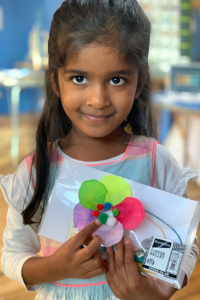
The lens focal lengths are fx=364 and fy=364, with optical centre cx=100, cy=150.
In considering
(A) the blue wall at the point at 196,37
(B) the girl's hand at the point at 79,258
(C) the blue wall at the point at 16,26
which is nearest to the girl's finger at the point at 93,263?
(B) the girl's hand at the point at 79,258

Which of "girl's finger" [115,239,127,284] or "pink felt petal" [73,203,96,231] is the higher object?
"pink felt petal" [73,203,96,231]

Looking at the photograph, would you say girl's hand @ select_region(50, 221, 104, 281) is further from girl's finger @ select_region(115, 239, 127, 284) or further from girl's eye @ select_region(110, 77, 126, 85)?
girl's eye @ select_region(110, 77, 126, 85)

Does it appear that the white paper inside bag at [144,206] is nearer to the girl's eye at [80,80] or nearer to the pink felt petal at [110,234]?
the pink felt petal at [110,234]

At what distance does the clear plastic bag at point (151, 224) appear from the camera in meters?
0.56

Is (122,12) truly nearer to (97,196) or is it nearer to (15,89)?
(97,196)

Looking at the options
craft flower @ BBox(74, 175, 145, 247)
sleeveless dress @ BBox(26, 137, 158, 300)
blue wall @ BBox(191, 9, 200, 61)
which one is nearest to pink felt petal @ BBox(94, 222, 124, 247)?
craft flower @ BBox(74, 175, 145, 247)

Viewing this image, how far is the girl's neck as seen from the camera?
0.69m

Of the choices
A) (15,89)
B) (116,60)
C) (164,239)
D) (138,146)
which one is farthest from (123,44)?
(15,89)

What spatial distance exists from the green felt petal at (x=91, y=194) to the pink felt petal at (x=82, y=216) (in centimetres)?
1

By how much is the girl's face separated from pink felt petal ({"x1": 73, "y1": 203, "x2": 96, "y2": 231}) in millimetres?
131

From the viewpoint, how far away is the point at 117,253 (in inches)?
23.1

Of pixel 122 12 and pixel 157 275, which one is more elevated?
pixel 122 12

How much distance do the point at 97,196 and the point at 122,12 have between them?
30cm

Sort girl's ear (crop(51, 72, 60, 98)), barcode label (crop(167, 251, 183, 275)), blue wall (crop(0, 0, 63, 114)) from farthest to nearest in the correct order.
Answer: blue wall (crop(0, 0, 63, 114))
girl's ear (crop(51, 72, 60, 98))
barcode label (crop(167, 251, 183, 275))
